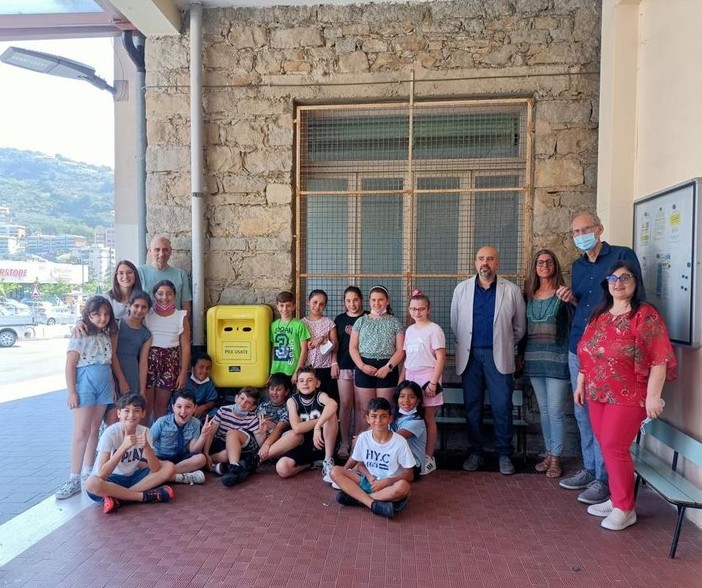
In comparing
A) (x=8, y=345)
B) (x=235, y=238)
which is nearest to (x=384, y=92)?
(x=235, y=238)

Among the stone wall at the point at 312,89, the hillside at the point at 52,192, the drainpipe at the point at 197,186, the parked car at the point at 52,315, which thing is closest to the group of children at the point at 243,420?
the drainpipe at the point at 197,186

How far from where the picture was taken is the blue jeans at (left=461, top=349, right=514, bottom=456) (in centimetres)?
368

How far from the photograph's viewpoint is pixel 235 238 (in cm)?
453

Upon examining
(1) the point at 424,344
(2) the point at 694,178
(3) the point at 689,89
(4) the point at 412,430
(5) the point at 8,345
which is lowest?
(5) the point at 8,345

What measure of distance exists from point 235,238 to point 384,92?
6.19ft

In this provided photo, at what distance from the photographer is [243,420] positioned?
3.83m

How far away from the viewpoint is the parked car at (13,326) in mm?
11742

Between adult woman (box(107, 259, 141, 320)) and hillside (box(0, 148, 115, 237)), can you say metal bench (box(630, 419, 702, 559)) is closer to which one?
adult woman (box(107, 259, 141, 320))

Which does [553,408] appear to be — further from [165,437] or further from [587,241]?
[165,437]

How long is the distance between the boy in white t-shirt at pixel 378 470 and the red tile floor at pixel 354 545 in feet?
0.34

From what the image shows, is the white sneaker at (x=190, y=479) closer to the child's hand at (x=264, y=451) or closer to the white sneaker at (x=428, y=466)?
the child's hand at (x=264, y=451)

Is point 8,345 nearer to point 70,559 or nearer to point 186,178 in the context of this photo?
point 186,178

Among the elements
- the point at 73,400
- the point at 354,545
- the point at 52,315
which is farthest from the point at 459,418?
→ the point at 52,315

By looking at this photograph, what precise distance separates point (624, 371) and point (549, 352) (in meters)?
0.82
